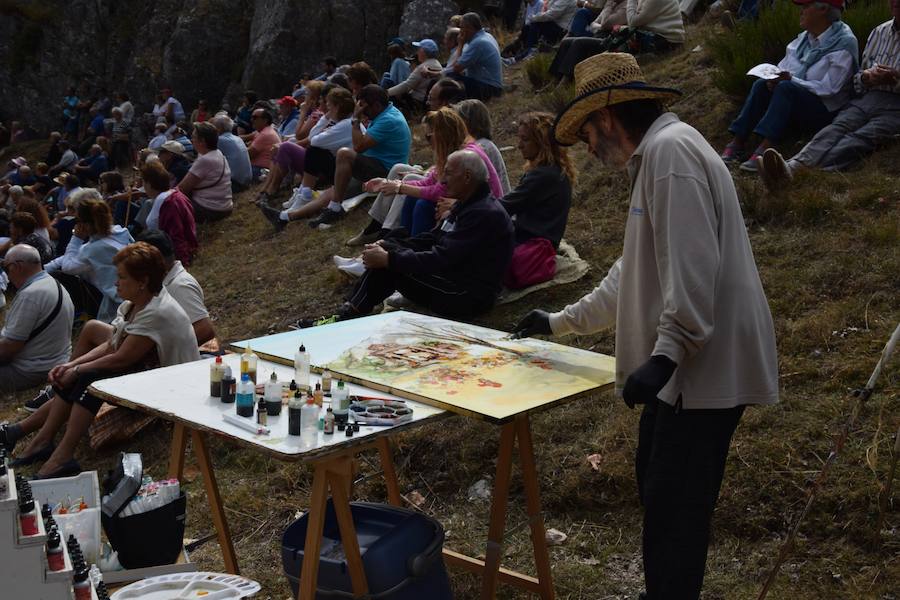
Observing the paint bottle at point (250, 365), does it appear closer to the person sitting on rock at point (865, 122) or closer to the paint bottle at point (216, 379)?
the paint bottle at point (216, 379)

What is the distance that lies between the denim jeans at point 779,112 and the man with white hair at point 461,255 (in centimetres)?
220

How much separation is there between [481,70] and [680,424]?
966 centimetres

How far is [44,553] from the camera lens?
2725 millimetres

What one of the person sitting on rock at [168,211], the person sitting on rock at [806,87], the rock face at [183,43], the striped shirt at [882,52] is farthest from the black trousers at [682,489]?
the rock face at [183,43]

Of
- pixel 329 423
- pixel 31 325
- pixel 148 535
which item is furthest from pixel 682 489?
pixel 31 325

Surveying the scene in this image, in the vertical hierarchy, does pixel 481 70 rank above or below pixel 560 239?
above

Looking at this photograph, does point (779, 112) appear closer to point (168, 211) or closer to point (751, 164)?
point (751, 164)

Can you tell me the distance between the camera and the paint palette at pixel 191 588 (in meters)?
3.14

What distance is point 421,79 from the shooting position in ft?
43.3

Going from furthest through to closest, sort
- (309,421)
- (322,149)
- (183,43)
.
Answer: (183,43) → (322,149) → (309,421)

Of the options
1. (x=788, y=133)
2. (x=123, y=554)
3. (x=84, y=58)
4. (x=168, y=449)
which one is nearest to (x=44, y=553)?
(x=123, y=554)

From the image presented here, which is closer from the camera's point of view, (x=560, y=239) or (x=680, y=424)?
(x=680, y=424)

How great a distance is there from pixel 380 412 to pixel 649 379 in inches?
40.0

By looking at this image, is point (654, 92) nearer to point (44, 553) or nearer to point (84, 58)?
point (44, 553)
